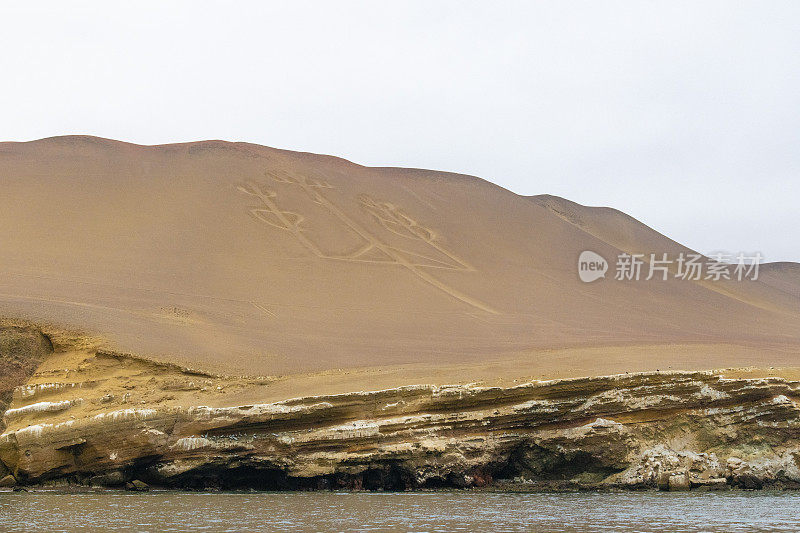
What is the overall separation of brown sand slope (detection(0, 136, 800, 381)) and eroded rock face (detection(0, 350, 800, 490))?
331 cm

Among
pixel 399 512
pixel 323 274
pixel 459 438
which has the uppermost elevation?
pixel 323 274

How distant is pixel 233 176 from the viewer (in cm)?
4844

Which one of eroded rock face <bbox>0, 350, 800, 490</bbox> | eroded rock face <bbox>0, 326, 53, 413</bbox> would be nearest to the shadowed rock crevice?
eroded rock face <bbox>0, 326, 53, 413</bbox>

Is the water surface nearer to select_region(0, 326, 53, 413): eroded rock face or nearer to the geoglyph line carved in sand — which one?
select_region(0, 326, 53, 413): eroded rock face

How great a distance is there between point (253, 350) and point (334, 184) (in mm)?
23475

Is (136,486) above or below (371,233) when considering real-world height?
below

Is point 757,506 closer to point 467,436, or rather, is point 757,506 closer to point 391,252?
point 467,436

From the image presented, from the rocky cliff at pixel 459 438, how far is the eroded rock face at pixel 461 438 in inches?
1.0

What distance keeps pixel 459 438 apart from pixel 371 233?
2573 centimetres

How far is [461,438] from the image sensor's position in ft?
67.3

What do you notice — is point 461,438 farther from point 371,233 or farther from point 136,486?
point 371,233

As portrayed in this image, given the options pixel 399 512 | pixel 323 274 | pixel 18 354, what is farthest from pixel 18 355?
pixel 323 274

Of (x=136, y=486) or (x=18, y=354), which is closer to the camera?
(x=136, y=486)

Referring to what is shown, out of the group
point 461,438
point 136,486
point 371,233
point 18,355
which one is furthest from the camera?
point 371,233
